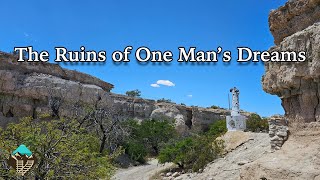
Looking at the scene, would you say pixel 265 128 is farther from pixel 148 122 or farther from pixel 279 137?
pixel 279 137

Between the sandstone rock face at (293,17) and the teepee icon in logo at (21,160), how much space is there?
21.5 ft

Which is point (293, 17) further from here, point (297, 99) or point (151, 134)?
point (151, 134)

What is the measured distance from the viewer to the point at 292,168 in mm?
6047

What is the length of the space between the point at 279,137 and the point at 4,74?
21396mm

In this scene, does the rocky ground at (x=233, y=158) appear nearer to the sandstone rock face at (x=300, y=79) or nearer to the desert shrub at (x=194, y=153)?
the desert shrub at (x=194, y=153)

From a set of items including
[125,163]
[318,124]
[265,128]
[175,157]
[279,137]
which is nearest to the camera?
[318,124]

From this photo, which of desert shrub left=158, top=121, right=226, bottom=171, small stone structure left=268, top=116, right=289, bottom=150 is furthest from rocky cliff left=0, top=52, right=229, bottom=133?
small stone structure left=268, top=116, right=289, bottom=150

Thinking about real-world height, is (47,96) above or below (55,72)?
below

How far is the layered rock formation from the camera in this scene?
21.6ft

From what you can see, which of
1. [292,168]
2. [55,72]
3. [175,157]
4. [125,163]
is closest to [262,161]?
[292,168]

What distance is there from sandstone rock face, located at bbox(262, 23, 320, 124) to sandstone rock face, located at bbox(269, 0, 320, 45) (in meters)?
0.64

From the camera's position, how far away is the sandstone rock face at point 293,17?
7.16 m

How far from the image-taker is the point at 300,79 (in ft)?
22.4

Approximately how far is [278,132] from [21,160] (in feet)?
18.2
